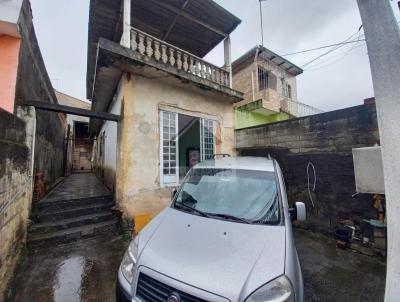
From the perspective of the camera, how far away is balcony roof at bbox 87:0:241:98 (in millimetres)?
5344

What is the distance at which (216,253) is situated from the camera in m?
1.75

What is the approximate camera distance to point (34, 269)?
3.25 meters

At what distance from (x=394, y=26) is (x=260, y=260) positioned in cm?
241

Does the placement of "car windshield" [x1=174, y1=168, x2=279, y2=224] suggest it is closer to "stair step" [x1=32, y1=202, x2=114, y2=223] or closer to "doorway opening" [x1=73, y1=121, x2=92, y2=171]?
"stair step" [x1=32, y1=202, x2=114, y2=223]

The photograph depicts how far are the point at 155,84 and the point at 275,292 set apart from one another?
17.8 feet

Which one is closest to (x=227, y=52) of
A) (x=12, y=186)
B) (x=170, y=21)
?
(x=170, y=21)

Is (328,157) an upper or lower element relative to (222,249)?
upper

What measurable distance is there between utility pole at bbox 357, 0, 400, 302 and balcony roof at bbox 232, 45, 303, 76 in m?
10.3

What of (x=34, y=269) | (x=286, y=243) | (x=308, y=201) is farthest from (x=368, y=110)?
(x=34, y=269)

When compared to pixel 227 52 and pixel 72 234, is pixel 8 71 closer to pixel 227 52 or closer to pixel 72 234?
pixel 72 234

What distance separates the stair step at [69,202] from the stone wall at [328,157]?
5507 millimetres

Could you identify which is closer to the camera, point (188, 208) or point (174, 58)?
point (188, 208)

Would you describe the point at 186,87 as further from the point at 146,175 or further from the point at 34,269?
the point at 34,269

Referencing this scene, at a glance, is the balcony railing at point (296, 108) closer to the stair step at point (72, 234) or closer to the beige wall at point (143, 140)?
the beige wall at point (143, 140)
